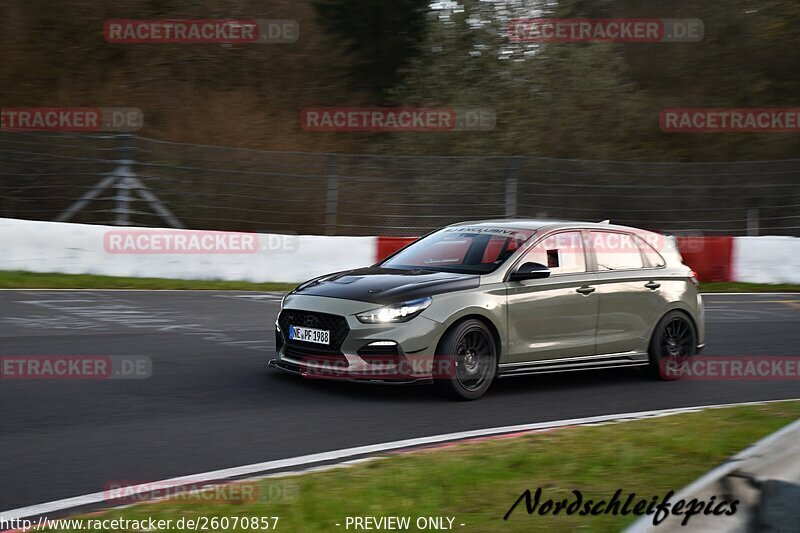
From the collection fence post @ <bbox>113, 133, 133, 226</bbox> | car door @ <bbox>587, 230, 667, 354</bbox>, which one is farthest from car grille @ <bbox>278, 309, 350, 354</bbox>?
fence post @ <bbox>113, 133, 133, 226</bbox>

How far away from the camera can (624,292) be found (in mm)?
10141

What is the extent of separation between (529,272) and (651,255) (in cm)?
199

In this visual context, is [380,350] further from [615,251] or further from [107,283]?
[107,283]

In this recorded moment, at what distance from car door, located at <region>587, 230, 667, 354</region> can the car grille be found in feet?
8.50

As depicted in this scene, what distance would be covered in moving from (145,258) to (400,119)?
13179 mm

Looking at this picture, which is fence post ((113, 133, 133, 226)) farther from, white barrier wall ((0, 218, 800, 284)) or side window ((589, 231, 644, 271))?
side window ((589, 231, 644, 271))

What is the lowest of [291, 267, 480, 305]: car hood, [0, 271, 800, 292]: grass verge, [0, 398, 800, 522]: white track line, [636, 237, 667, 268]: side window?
[0, 398, 800, 522]: white track line

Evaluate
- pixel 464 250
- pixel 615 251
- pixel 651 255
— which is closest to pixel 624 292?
pixel 615 251

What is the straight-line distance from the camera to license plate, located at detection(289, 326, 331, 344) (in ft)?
29.1

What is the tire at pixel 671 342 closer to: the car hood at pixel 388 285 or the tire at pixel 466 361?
the tire at pixel 466 361

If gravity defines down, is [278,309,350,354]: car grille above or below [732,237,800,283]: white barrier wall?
below

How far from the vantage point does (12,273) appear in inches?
669

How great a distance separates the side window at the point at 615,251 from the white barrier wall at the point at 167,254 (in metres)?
8.40

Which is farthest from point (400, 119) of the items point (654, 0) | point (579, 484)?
point (579, 484)
